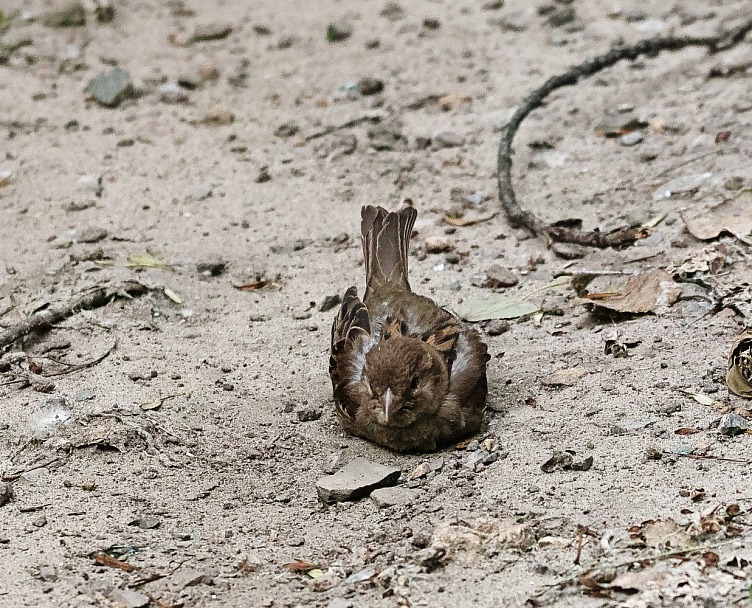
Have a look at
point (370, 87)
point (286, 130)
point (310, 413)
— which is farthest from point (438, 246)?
point (370, 87)

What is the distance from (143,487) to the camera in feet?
15.3

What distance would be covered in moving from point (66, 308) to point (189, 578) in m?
2.57

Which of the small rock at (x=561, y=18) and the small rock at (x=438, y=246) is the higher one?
the small rock at (x=561, y=18)

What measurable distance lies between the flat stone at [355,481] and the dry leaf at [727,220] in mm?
Answer: 2407

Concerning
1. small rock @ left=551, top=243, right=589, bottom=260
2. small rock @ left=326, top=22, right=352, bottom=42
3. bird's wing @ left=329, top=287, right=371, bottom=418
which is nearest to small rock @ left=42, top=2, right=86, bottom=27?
small rock @ left=326, top=22, right=352, bottom=42

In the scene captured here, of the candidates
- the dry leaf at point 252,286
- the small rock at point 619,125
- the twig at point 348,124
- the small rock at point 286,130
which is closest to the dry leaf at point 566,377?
the dry leaf at point 252,286

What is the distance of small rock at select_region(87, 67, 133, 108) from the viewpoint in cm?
869

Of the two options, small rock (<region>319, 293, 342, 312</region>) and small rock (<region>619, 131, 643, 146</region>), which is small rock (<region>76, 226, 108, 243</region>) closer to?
small rock (<region>319, 293, 342, 312</region>)

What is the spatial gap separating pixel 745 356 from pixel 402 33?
17.5 feet

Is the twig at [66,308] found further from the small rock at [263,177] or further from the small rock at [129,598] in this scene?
the small rock at [129,598]

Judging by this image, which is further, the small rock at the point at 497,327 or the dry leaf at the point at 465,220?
the dry leaf at the point at 465,220

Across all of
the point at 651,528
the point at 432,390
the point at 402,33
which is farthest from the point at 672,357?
the point at 402,33

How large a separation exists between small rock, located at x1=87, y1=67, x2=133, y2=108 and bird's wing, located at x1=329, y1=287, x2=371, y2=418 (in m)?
3.85

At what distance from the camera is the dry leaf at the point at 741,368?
4.72 meters
